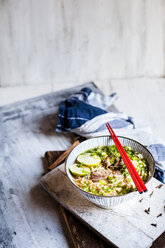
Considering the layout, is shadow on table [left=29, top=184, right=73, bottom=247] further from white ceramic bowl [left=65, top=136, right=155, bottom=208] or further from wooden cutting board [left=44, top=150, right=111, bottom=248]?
white ceramic bowl [left=65, top=136, right=155, bottom=208]

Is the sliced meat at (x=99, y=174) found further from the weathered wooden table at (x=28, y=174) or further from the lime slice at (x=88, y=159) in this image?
the weathered wooden table at (x=28, y=174)

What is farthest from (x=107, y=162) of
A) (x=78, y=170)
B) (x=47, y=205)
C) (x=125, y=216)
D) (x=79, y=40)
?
(x=79, y=40)

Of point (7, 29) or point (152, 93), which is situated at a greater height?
point (7, 29)

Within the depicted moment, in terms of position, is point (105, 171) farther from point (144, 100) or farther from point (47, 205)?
point (144, 100)

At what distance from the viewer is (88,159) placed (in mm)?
1612

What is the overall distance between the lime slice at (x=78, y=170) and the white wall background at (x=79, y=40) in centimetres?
179

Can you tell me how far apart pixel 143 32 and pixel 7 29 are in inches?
55.0

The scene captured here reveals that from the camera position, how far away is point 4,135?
2297 mm

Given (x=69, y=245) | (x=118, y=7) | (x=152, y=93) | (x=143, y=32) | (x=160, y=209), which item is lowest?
(x=69, y=245)

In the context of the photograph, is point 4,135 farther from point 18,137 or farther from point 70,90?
point 70,90

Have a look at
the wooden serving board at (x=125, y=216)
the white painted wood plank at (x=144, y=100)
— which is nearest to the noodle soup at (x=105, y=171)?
the wooden serving board at (x=125, y=216)

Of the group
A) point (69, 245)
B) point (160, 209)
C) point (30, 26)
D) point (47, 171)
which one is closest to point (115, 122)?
point (47, 171)

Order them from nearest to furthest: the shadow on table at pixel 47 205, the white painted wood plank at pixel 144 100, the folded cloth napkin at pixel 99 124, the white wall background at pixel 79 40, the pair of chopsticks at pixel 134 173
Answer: the pair of chopsticks at pixel 134 173
the shadow on table at pixel 47 205
the folded cloth napkin at pixel 99 124
the white painted wood plank at pixel 144 100
the white wall background at pixel 79 40

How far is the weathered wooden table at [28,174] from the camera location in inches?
60.4
